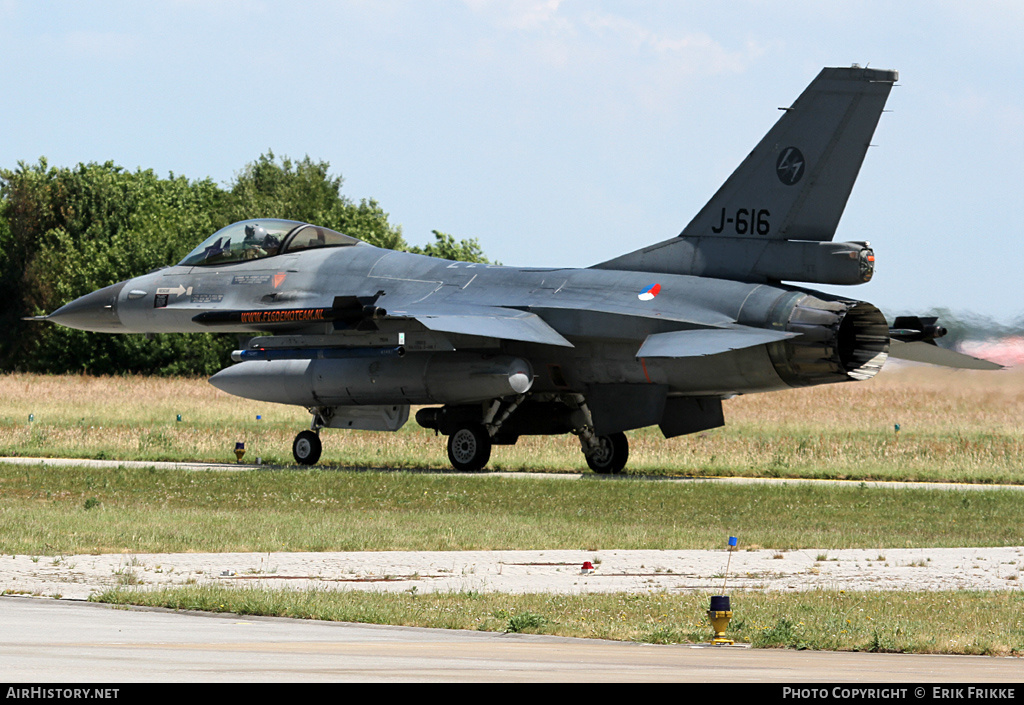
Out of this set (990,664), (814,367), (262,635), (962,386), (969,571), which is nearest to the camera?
(990,664)

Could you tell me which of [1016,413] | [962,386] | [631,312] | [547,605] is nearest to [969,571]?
[547,605]

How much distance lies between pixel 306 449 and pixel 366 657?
1947cm

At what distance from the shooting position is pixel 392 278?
2578 cm

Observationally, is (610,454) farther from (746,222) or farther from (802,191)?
(802,191)

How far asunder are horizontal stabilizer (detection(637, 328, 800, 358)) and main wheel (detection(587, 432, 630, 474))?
11.9 ft

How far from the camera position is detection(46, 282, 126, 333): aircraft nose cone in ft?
91.4

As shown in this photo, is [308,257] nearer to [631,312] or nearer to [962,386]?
[631,312]

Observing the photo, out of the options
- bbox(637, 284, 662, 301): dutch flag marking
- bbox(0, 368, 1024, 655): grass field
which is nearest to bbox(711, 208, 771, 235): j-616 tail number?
bbox(637, 284, 662, 301): dutch flag marking

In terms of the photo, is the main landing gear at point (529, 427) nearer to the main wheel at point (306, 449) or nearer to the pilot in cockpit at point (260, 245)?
the main wheel at point (306, 449)

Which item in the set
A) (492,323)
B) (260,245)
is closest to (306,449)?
(260,245)

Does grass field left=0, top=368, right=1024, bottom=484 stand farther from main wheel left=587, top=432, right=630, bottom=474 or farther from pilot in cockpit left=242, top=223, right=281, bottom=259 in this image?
pilot in cockpit left=242, top=223, right=281, bottom=259

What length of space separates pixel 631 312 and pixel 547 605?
12494 mm

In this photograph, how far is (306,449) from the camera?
86.2ft

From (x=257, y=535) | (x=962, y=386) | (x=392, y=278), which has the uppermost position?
(x=392, y=278)
